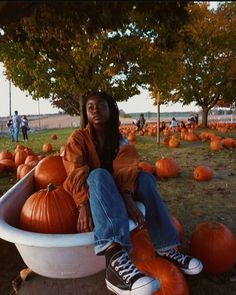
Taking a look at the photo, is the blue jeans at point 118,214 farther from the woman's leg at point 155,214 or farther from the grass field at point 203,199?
the grass field at point 203,199

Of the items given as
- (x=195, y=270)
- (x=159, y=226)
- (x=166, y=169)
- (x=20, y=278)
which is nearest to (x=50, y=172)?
(x=20, y=278)

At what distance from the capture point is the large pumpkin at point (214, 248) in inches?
121

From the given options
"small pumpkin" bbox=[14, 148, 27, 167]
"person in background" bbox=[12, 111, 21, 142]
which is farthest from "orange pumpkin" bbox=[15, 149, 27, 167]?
"person in background" bbox=[12, 111, 21, 142]

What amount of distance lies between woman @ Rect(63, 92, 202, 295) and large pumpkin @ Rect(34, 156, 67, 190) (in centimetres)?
70

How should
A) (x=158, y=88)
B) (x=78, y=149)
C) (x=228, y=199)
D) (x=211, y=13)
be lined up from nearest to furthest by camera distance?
(x=78, y=149)
(x=228, y=199)
(x=158, y=88)
(x=211, y=13)

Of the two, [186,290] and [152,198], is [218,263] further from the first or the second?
[152,198]

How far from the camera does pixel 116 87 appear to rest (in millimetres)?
11766

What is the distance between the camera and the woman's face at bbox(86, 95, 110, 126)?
3.10 meters

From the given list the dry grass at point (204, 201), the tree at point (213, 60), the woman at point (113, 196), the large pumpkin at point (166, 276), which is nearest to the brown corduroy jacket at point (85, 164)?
the woman at point (113, 196)

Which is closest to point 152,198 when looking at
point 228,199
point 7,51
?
point 228,199

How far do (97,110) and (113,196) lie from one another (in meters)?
0.97

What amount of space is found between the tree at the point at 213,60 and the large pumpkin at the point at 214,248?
Answer: 19424 millimetres

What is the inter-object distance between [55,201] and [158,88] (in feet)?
30.6

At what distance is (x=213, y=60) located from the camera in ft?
75.7
